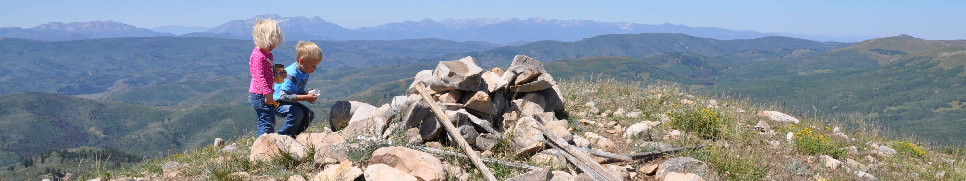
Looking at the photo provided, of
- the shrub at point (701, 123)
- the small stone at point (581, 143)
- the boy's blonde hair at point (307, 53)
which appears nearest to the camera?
the small stone at point (581, 143)

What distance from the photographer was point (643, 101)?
39.2ft

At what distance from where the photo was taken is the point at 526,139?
22.5ft

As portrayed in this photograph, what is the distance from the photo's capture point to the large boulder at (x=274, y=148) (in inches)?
252

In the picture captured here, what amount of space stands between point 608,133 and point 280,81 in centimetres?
523

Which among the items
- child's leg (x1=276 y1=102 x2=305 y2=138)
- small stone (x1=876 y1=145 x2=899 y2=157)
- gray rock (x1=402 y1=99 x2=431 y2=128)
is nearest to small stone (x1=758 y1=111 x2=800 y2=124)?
small stone (x1=876 y1=145 x2=899 y2=157)

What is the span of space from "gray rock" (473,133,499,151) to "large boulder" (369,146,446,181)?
4.61 ft

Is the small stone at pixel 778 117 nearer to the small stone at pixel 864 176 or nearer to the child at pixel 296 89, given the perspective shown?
the small stone at pixel 864 176

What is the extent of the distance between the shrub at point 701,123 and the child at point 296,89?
5963 millimetres

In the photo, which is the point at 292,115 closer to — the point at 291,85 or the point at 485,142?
the point at 291,85

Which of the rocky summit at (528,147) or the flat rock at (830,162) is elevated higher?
the rocky summit at (528,147)

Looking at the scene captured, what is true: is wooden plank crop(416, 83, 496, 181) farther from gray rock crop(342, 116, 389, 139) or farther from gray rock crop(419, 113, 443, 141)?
gray rock crop(342, 116, 389, 139)

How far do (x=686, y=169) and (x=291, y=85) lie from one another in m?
5.39

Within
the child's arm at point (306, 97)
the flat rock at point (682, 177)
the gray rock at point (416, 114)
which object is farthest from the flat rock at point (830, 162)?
the child's arm at point (306, 97)

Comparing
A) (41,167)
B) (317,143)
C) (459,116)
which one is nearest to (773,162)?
(459,116)
